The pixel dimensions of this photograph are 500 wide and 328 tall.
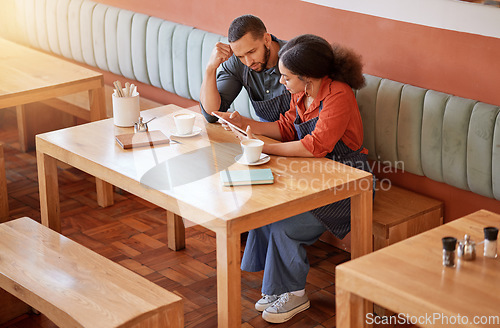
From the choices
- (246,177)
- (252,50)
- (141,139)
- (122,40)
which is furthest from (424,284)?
(122,40)

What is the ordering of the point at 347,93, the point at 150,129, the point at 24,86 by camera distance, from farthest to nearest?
1. the point at 24,86
2. the point at 150,129
3. the point at 347,93

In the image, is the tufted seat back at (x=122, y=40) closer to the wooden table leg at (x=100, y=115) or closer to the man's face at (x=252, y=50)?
the wooden table leg at (x=100, y=115)

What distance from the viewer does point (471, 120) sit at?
2.97 meters

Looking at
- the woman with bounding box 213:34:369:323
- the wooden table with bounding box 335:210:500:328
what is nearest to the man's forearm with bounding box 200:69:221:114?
the woman with bounding box 213:34:369:323

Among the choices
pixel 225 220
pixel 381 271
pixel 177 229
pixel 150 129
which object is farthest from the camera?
pixel 177 229

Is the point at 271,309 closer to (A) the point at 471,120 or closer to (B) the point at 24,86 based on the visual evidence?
(A) the point at 471,120

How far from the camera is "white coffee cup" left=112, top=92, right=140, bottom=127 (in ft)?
10.3

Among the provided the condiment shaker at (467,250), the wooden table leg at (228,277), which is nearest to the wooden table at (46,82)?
the wooden table leg at (228,277)

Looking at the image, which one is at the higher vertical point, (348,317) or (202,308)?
(348,317)

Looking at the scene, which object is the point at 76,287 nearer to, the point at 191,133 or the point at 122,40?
the point at 191,133

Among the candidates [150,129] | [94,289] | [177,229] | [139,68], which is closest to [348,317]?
[94,289]

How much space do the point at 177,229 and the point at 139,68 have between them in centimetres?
155

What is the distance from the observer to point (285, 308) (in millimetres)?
2988

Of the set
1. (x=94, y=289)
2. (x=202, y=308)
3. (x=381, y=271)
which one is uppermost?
(x=381, y=271)
